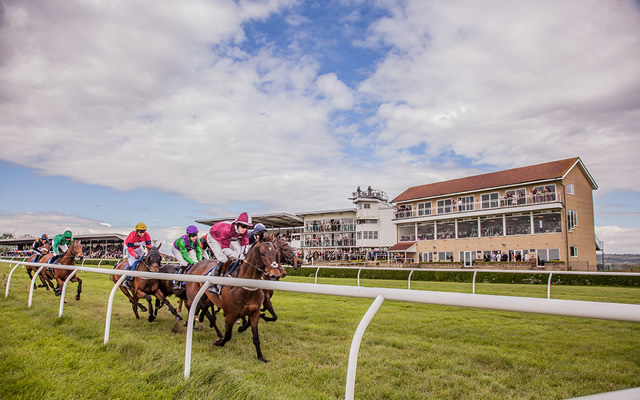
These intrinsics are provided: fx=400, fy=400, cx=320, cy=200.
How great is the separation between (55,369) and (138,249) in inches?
212

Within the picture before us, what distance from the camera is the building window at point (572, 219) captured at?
2539 centimetres

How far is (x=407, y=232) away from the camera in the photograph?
35.3 metres

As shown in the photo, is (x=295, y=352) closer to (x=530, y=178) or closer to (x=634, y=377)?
(x=634, y=377)

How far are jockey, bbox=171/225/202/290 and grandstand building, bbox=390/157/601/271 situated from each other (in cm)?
2168

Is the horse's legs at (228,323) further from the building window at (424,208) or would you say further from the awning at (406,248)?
the building window at (424,208)

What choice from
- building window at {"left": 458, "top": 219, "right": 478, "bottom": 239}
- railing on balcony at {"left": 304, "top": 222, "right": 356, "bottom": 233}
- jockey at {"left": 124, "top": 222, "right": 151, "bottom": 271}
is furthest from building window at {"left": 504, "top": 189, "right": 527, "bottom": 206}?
jockey at {"left": 124, "top": 222, "right": 151, "bottom": 271}

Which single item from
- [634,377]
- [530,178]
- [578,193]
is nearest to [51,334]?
[634,377]

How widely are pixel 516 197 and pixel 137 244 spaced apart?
26163 millimetres

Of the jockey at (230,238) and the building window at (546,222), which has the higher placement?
the building window at (546,222)

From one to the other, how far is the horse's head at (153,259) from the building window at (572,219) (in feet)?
85.2

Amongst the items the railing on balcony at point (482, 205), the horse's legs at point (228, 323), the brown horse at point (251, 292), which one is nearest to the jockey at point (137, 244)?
the brown horse at point (251, 292)

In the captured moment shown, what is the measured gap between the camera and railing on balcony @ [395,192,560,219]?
2604cm

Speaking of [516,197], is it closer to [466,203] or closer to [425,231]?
[466,203]

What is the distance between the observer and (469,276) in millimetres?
16781
